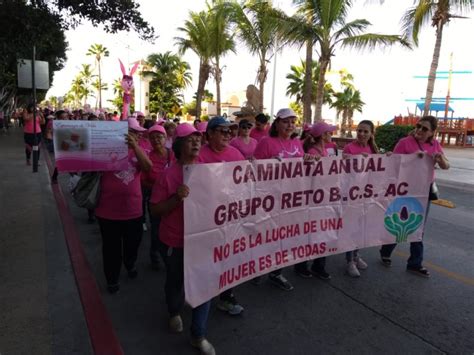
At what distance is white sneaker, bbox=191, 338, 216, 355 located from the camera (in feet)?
9.37

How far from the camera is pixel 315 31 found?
13.5 m

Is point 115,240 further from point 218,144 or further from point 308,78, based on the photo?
point 308,78

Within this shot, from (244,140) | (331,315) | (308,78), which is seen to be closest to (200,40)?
(308,78)

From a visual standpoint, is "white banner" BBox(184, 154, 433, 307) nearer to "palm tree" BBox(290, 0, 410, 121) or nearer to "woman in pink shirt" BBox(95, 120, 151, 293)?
"woman in pink shirt" BBox(95, 120, 151, 293)

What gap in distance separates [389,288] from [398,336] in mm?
941

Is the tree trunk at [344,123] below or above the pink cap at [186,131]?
above

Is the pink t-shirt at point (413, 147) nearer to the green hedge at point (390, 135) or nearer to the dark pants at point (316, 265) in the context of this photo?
the dark pants at point (316, 265)

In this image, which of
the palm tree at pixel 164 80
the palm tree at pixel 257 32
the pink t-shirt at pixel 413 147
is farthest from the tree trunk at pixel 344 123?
the pink t-shirt at pixel 413 147

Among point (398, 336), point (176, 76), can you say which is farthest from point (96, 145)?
point (176, 76)

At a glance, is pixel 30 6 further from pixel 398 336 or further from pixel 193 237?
pixel 398 336

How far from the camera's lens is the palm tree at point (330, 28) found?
517 inches

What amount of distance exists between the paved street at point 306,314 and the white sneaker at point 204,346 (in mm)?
119

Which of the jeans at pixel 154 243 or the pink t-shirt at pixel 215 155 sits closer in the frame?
the pink t-shirt at pixel 215 155

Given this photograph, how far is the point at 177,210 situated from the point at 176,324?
1025mm
